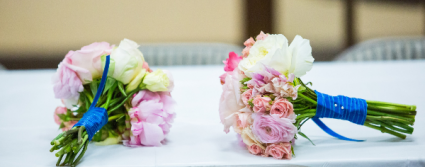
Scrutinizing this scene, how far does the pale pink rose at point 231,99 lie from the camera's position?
0.58 meters

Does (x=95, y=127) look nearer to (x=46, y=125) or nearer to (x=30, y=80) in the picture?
(x=46, y=125)

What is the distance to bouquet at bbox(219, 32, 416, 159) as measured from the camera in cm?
53

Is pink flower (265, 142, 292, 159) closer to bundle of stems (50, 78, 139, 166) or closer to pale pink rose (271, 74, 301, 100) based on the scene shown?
pale pink rose (271, 74, 301, 100)

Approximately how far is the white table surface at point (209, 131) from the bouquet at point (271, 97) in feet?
0.13

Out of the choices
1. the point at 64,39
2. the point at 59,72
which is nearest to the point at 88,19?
the point at 64,39

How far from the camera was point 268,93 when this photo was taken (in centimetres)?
56

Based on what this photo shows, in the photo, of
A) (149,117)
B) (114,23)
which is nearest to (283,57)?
(149,117)

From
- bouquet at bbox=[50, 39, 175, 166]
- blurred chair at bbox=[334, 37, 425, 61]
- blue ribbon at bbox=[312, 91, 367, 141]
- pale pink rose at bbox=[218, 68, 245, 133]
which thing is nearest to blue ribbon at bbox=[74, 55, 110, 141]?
bouquet at bbox=[50, 39, 175, 166]

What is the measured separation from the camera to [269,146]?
22.1 inches

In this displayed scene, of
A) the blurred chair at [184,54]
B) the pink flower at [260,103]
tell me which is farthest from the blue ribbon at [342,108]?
the blurred chair at [184,54]

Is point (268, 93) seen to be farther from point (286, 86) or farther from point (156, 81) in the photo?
point (156, 81)

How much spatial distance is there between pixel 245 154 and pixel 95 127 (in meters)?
0.26

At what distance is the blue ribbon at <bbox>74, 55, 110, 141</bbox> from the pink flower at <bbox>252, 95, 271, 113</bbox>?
0.26 metres

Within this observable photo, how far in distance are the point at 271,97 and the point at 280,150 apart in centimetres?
9
